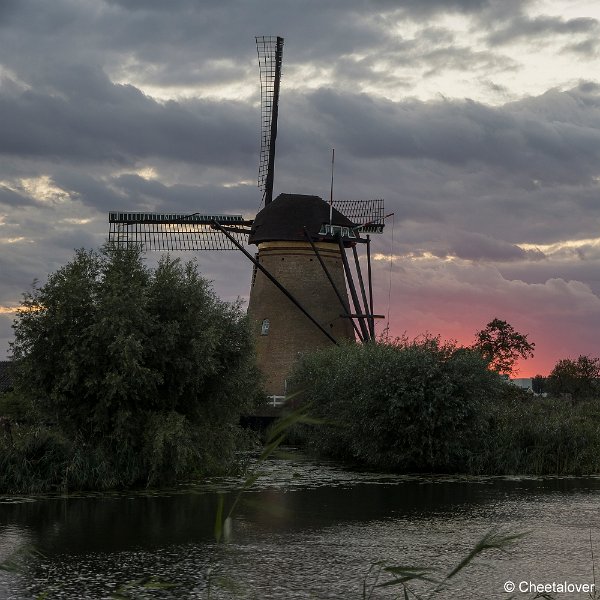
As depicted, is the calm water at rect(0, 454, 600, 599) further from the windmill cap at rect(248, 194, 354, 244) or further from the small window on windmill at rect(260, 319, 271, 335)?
the windmill cap at rect(248, 194, 354, 244)

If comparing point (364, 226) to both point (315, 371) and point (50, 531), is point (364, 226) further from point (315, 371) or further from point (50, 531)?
point (50, 531)

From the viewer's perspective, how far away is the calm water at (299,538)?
39.3ft

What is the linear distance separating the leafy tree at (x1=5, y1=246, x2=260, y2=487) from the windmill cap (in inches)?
708

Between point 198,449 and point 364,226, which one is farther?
point 364,226

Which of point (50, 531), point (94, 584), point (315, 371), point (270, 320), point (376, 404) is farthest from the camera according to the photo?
point (270, 320)

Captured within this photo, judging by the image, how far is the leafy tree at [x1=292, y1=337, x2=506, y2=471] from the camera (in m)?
27.1

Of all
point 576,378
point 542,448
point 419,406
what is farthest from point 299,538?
point 576,378

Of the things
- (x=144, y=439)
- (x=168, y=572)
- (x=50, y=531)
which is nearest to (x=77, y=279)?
(x=144, y=439)

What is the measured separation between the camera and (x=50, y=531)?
1603cm

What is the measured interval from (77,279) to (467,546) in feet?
43.7

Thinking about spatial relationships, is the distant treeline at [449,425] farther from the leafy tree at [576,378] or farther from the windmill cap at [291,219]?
the leafy tree at [576,378]

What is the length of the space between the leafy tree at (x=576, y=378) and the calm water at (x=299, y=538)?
168 ft

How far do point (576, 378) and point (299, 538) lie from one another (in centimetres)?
6192

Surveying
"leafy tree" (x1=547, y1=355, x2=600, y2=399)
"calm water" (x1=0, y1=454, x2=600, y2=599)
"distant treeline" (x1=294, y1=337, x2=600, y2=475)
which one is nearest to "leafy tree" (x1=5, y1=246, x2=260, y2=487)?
"calm water" (x1=0, y1=454, x2=600, y2=599)
